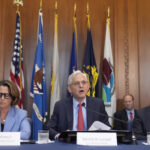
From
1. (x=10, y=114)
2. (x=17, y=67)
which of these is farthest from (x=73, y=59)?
(x=10, y=114)

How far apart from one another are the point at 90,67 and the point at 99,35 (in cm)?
79

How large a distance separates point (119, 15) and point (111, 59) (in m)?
0.97

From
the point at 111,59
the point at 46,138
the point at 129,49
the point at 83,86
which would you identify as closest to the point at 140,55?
the point at 129,49

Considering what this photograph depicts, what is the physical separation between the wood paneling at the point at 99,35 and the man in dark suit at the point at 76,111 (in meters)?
1.88

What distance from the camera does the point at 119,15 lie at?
4.89 metres

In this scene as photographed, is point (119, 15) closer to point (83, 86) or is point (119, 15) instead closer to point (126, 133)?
point (83, 86)

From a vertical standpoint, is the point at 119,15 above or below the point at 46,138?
above

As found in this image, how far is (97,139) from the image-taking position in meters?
1.76

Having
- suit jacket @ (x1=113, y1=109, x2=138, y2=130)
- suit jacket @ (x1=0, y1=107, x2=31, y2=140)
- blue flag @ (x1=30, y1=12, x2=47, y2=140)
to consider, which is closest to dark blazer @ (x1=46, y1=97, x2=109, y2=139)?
suit jacket @ (x1=0, y1=107, x2=31, y2=140)

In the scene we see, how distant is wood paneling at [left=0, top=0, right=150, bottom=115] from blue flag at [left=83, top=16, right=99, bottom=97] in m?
0.26

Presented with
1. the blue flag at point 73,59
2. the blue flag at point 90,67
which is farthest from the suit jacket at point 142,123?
the blue flag at point 73,59

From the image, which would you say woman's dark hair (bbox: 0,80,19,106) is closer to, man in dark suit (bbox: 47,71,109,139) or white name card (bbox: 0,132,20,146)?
man in dark suit (bbox: 47,71,109,139)

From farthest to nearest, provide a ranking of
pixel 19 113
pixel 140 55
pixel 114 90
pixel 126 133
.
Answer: pixel 140 55
pixel 114 90
pixel 19 113
pixel 126 133

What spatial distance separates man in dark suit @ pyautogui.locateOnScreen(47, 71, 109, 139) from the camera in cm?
262
